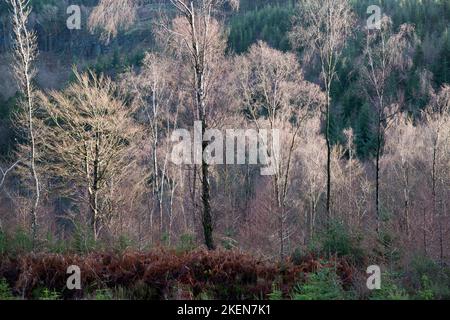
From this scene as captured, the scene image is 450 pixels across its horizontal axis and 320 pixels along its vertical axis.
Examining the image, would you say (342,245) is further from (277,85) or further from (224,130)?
(224,130)

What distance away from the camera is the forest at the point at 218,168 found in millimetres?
8305

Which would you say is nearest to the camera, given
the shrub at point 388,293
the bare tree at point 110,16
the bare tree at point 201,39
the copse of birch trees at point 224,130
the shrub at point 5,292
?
the shrub at point 388,293

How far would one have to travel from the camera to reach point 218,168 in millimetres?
32656

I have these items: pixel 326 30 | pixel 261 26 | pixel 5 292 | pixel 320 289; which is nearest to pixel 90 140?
pixel 326 30

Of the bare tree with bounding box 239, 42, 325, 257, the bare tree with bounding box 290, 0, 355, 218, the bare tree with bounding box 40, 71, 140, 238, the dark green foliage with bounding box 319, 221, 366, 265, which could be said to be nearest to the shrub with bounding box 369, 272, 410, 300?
the dark green foliage with bounding box 319, 221, 366, 265

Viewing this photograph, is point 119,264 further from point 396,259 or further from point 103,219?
point 103,219

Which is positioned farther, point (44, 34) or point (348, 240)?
point (44, 34)

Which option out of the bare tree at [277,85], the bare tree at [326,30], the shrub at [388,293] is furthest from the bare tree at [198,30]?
the bare tree at [277,85]

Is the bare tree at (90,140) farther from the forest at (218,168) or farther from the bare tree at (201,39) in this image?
the bare tree at (201,39)

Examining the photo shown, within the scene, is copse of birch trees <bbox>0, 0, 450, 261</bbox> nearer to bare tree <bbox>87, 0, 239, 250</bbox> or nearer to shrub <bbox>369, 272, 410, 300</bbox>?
bare tree <bbox>87, 0, 239, 250</bbox>

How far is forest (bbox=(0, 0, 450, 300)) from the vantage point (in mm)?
8305

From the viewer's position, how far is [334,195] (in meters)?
35.5
